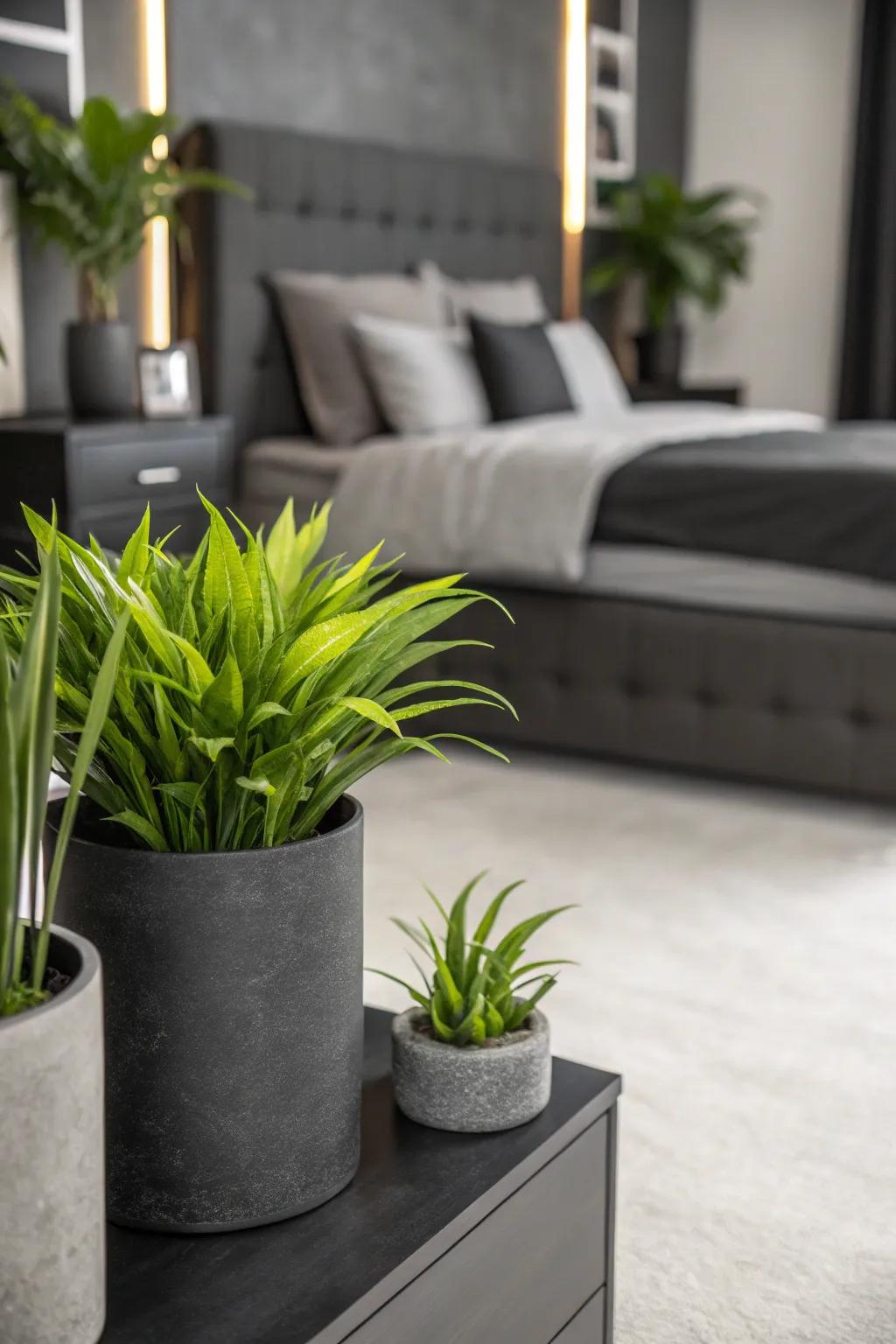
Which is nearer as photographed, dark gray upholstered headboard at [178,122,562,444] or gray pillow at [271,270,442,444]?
dark gray upholstered headboard at [178,122,562,444]

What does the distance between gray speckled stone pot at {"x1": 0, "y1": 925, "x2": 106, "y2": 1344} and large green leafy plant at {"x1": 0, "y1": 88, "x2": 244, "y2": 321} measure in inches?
116

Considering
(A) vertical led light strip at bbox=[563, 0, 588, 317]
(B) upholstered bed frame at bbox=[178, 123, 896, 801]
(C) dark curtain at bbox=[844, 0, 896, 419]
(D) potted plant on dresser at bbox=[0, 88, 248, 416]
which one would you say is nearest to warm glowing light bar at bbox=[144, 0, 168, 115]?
(B) upholstered bed frame at bbox=[178, 123, 896, 801]

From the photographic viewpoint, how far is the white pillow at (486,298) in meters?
4.44

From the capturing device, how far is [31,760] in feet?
2.19

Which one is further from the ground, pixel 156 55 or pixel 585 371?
pixel 156 55

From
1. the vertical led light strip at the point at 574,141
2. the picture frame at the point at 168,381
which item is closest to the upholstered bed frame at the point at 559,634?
Answer: the picture frame at the point at 168,381

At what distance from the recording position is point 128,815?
791 millimetres

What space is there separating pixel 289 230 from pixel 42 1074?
3.77 meters

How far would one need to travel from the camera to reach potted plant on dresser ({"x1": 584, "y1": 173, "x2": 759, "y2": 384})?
5.39 metres

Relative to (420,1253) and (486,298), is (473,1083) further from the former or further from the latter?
(486,298)

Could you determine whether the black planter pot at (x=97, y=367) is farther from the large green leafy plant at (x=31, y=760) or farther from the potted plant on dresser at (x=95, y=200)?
the large green leafy plant at (x=31, y=760)

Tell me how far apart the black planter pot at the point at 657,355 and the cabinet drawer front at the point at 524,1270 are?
4.79 metres

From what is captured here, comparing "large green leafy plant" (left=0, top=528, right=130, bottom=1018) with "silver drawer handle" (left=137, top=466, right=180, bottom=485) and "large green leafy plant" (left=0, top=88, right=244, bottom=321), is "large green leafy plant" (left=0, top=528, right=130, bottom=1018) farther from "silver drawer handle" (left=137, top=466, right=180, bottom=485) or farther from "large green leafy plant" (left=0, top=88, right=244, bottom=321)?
"large green leafy plant" (left=0, top=88, right=244, bottom=321)

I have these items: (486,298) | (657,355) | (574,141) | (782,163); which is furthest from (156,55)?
(782,163)
